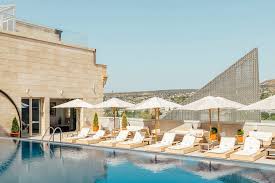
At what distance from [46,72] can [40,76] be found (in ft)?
1.90

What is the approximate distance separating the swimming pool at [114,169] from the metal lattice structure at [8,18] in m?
9.00

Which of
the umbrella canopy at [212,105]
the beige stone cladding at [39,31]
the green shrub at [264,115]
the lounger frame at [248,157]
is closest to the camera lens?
the lounger frame at [248,157]

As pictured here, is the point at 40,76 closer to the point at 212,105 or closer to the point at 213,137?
the point at 212,105

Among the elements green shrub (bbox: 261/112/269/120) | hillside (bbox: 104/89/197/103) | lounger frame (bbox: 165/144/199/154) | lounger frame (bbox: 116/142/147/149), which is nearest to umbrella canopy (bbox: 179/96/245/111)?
lounger frame (bbox: 165/144/199/154)

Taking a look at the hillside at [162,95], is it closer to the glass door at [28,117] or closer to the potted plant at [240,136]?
the glass door at [28,117]

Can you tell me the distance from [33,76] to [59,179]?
12012mm

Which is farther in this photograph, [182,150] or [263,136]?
[263,136]

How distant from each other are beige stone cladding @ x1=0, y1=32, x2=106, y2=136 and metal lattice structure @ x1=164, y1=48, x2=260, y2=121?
782 centimetres

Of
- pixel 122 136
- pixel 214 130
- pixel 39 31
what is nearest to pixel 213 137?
pixel 214 130

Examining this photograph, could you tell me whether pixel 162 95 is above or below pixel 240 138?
above

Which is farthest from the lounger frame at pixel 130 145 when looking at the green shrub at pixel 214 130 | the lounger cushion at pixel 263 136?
the lounger cushion at pixel 263 136

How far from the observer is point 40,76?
22.2 metres

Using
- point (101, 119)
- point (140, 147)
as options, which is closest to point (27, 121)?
point (101, 119)

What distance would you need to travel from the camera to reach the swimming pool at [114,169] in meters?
10.9
